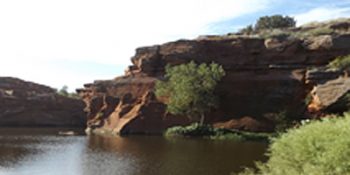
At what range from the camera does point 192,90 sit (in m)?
61.5

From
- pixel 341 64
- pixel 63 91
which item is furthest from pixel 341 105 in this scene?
pixel 63 91

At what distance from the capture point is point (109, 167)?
105ft

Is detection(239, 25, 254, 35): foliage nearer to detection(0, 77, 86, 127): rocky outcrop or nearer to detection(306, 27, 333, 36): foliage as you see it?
detection(306, 27, 333, 36): foliage

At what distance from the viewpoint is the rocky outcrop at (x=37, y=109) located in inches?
3406

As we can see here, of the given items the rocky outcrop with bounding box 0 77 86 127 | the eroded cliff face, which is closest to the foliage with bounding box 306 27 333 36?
the eroded cliff face

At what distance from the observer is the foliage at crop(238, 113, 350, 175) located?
15.0 metres

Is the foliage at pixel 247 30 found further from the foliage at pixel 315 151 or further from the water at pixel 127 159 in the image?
the foliage at pixel 315 151

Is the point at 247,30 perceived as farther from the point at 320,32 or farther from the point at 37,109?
the point at 37,109

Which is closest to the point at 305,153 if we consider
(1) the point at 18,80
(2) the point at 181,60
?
(2) the point at 181,60

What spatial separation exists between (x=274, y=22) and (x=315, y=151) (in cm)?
8955

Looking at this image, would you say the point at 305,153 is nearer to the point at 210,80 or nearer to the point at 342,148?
the point at 342,148

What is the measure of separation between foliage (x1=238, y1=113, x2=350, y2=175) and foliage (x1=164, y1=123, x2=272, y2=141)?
3463cm

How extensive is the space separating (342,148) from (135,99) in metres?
59.4

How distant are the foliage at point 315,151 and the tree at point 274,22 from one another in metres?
85.0
